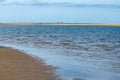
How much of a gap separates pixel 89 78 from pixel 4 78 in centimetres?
312

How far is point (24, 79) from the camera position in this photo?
1176 cm

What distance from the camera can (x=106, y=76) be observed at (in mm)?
12828

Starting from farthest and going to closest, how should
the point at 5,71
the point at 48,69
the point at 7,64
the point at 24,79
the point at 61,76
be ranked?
the point at 7,64
the point at 48,69
the point at 5,71
the point at 61,76
the point at 24,79

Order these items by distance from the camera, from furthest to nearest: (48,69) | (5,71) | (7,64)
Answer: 1. (7,64)
2. (48,69)
3. (5,71)

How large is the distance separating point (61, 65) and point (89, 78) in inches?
148

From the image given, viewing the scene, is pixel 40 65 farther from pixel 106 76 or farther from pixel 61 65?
pixel 106 76

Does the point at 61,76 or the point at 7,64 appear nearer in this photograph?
the point at 61,76

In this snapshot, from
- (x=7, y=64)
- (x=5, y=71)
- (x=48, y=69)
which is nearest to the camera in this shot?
(x=5, y=71)

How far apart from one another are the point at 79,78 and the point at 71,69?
2295mm

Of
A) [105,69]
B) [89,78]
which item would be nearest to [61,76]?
[89,78]

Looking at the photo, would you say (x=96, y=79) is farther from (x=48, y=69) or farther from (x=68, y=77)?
(x=48, y=69)

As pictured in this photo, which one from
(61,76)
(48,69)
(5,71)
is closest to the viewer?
(61,76)

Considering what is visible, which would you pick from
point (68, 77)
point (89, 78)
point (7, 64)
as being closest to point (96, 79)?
point (89, 78)

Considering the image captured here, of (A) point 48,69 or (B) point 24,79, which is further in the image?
(A) point 48,69
